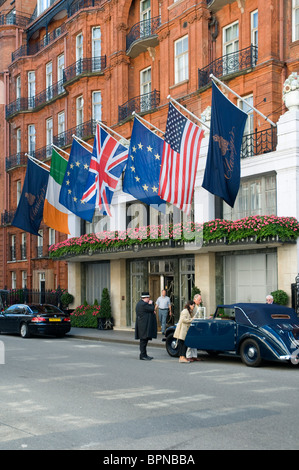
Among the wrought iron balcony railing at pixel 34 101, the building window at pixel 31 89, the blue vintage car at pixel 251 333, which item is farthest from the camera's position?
the building window at pixel 31 89

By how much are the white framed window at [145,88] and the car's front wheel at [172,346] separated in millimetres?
15167

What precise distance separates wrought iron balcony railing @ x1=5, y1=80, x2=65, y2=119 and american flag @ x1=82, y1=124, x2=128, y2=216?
48.2ft

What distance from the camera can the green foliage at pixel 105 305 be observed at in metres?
28.4

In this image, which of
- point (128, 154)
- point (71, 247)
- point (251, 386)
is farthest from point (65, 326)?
point (251, 386)

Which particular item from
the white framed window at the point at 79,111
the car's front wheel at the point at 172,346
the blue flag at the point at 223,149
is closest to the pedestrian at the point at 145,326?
the car's front wheel at the point at 172,346

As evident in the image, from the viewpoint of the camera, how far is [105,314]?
1119 inches

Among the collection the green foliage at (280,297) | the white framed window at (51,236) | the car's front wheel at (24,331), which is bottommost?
the car's front wheel at (24,331)

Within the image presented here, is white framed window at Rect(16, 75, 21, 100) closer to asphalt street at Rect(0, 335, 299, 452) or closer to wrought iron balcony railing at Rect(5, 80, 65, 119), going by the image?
wrought iron balcony railing at Rect(5, 80, 65, 119)

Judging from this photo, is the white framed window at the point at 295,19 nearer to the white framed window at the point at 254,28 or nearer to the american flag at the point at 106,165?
the white framed window at the point at 254,28

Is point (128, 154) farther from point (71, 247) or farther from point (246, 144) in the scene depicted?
point (71, 247)

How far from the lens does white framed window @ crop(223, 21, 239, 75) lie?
77.9 feet

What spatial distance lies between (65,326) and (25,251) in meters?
17.9

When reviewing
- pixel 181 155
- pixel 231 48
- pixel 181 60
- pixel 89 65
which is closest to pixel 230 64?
pixel 231 48

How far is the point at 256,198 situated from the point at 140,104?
1015 centimetres
